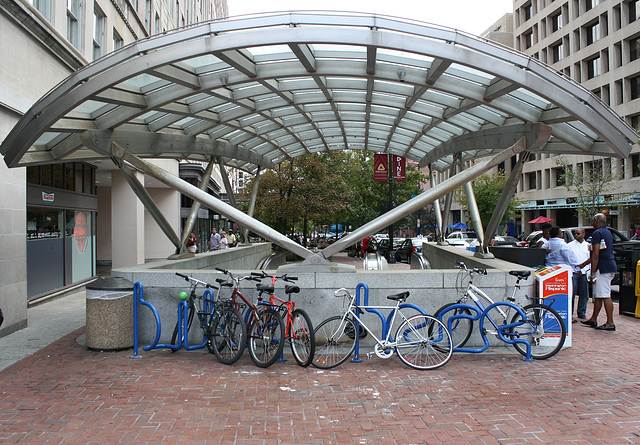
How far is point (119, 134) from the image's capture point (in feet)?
29.3

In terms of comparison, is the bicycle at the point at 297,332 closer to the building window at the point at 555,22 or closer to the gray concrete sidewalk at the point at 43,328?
the gray concrete sidewalk at the point at 43,328

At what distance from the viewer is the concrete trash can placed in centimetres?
692

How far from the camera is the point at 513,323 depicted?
21.6 feet

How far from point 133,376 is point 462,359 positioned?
412 cm

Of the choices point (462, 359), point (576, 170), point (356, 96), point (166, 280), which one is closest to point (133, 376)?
point (166, 280)

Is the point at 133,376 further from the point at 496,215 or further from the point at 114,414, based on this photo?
the point at 496,215

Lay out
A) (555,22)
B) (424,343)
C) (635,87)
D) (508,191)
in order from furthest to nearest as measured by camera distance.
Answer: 1. (555,22)
2. (635,87)
3. (508,191)
4. (424,343)

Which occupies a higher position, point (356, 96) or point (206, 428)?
point (356, 96)

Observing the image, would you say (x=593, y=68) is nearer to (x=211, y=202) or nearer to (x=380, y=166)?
(x=380, y=166)

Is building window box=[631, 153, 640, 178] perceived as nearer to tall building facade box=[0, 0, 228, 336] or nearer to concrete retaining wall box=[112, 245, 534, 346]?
tall building facade box=[0, 0, 228, 336]

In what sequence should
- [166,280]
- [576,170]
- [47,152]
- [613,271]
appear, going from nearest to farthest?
[166,280] < [613,271] < [47,152] < [576,170]

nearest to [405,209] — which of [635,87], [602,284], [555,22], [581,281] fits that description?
[602,284]

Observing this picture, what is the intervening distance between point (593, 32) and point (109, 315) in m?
47.5

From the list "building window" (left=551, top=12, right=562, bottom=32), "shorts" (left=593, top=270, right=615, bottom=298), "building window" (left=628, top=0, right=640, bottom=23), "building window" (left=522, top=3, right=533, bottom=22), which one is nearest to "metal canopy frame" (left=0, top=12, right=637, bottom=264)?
"shorts" (left=593, top=270, right=615, bottom=298)
